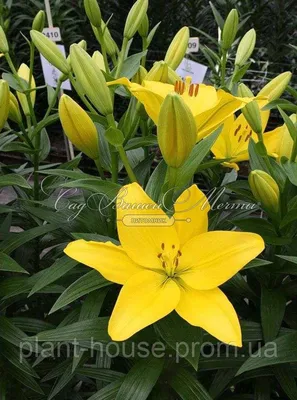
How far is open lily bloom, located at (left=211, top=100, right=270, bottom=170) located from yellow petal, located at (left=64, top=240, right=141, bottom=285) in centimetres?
24

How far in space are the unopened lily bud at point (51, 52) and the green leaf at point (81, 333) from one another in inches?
12.3

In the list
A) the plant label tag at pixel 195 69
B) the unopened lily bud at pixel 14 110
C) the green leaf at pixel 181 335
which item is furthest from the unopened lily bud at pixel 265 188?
the plant label tag at pixel 195 69

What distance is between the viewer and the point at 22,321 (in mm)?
727

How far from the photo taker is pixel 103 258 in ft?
1.70

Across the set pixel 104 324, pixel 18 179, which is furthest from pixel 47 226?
pixel 104 324

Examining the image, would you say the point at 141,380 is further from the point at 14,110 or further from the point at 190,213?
the point at 14,110

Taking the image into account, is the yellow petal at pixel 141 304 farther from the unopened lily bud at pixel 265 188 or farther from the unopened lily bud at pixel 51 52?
the unopened lily bud at pixel 51 52

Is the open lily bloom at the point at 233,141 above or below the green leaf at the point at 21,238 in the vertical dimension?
above

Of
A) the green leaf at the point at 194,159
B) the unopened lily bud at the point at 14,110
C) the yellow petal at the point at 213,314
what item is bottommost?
the yellow petal at the point at 213,314

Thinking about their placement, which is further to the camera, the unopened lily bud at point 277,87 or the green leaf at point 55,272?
the unopened lily bud at point 277,87

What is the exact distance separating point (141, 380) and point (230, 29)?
511mm

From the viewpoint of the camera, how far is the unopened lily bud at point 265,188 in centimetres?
59

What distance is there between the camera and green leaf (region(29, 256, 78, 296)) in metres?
0.61

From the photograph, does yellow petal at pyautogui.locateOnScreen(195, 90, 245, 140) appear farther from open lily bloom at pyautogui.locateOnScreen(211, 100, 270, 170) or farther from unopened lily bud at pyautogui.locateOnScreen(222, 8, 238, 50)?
unopened lily bud at pyautogui.locateOnScreen(222, 8, 238, 50)
